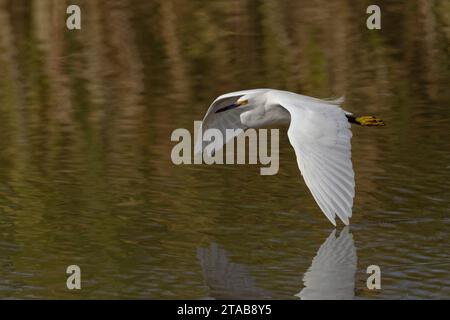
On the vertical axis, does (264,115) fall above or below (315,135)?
above

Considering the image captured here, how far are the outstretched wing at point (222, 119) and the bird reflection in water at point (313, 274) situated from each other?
1413 mm

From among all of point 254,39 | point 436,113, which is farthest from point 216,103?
point 254,39

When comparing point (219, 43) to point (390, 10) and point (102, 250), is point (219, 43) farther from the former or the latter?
point (102, 250)

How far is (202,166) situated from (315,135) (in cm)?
257

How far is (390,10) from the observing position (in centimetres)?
1697

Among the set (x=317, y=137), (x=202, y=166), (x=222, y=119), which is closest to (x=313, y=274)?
(x=317, y=137)

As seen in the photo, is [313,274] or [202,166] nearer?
[313,274]

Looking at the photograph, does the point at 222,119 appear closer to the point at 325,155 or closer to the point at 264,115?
the point at 264,115

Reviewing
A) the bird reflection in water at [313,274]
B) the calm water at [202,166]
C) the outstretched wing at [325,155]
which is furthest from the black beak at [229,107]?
the bird reflection in water at [313,274]

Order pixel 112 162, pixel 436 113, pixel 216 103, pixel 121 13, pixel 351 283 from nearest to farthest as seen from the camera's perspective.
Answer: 1. pixel 351 283
2. pixel 216 103
3. pixel 112 162
4. pixel 436 113
5. pixel 121 13

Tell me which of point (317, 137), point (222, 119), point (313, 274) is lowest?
point (313, 274)

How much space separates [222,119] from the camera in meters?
9.41

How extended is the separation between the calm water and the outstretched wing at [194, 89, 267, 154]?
1.29 feet

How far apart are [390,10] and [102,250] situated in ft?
32.2
